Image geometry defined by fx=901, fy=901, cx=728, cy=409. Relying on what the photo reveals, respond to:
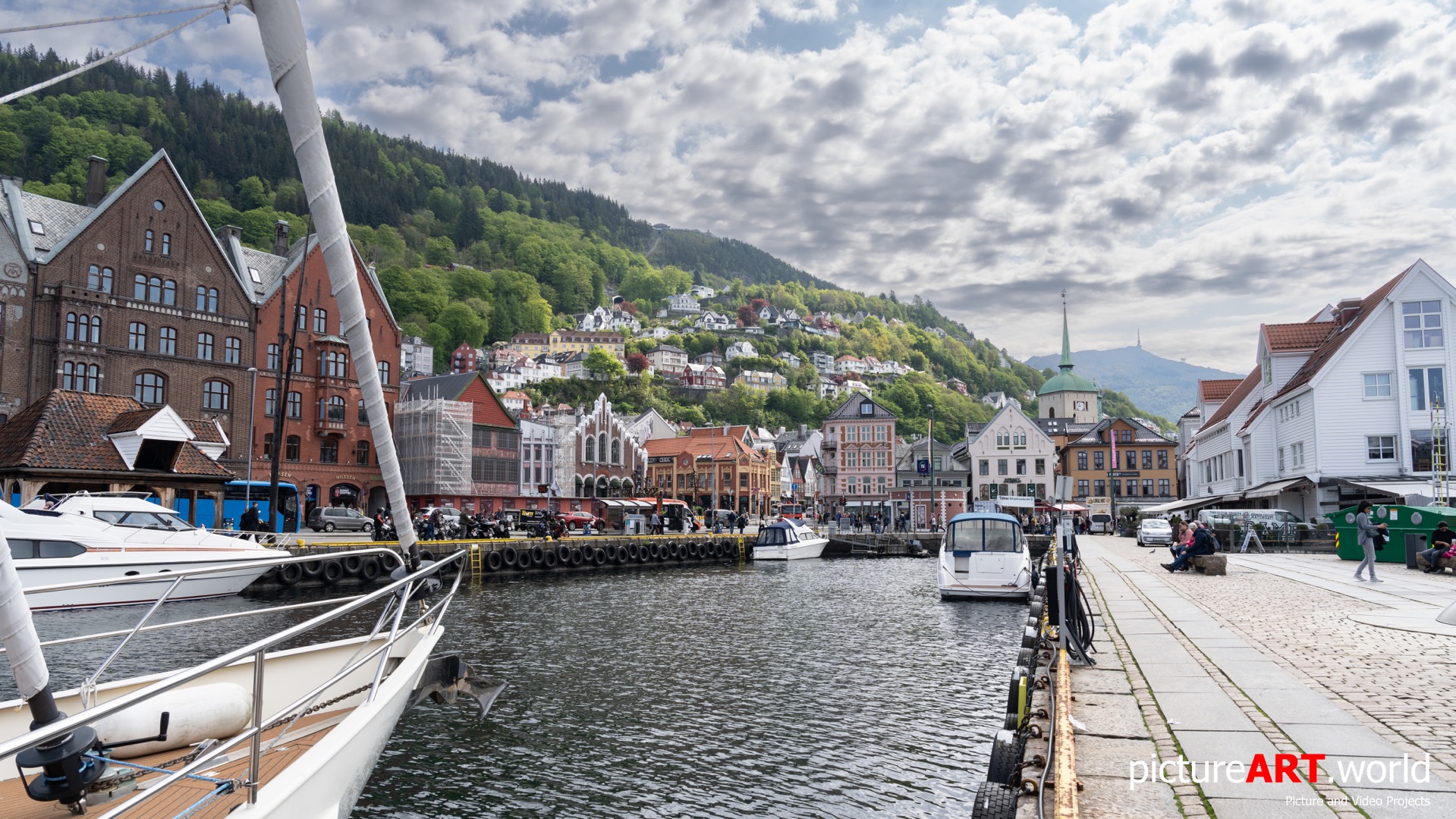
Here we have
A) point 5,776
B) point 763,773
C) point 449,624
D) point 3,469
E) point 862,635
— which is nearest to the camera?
point 5,776

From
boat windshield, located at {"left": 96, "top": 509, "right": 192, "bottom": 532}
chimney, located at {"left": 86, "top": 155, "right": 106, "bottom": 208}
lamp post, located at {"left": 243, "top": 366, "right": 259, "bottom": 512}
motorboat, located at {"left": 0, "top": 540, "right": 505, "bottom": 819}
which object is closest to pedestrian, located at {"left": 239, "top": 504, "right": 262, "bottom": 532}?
boat windshield, located at {"left": 96, "top": 509, "right": 192, "bottom": 532}

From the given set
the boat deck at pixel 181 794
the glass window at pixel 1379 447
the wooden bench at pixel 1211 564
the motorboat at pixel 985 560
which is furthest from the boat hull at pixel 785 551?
the boat deck at pixel 181 794

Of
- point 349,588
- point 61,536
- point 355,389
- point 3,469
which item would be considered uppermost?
point 355,389

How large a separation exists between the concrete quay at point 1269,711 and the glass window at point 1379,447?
32.5 m

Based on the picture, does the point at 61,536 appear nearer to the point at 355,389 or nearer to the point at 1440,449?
the point at 355,389

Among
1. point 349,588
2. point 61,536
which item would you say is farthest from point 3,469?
point 349,588

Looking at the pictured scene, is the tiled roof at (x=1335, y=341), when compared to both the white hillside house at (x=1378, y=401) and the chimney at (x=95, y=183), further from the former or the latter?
the chimney at (x=95, y=183)

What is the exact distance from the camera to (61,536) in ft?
85.6

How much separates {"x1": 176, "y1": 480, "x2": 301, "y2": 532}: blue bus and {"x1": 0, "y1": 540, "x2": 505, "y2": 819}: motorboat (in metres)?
43.2

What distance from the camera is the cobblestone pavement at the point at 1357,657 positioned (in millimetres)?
8242

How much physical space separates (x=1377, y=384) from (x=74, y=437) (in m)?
59.6

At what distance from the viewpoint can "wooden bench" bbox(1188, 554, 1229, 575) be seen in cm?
2745

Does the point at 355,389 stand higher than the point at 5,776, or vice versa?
the point at 355,389

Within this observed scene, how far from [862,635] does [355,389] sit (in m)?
55.1
